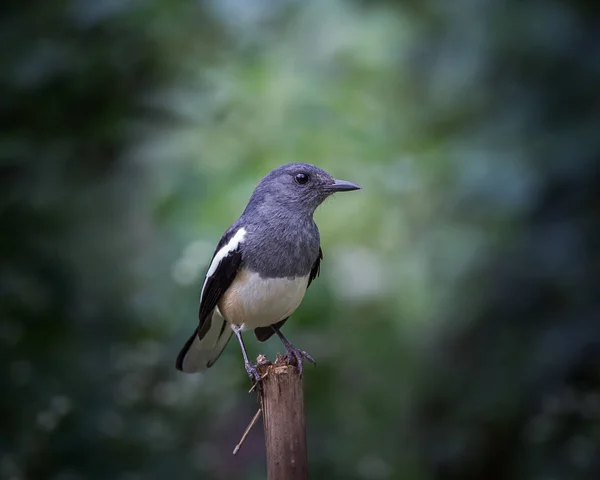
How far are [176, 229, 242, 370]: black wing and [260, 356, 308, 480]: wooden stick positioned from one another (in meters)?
0.58

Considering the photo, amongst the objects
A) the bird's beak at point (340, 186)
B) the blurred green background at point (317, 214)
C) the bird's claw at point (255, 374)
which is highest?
the blurred green background at point (317, 214)

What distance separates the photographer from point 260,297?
3436 mm

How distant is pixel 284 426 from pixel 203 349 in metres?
0.96

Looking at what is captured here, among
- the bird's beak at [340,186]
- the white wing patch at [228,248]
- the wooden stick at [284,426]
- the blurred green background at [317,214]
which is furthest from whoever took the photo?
the blurred green background at [317,214]

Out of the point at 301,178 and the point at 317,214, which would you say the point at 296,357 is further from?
the point at 317,214

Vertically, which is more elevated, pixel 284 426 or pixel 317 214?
pixel 317 214

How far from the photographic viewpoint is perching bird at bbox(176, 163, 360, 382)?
3449 mm

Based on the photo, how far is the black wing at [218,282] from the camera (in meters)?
3.50

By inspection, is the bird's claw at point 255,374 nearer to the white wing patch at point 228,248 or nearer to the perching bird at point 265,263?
the perching bird at point 265,263

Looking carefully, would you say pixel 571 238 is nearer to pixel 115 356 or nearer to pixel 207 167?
pixel 207 167

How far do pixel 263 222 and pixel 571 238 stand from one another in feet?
8.88

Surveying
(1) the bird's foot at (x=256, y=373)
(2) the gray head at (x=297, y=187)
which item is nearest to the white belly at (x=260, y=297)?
(1) the bird's foot at (x=256, y=373)

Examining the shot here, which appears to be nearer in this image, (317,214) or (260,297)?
(260,297)

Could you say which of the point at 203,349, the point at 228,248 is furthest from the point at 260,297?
the point at 203,349
